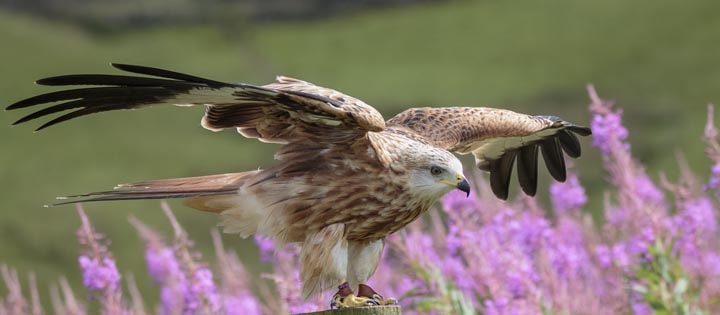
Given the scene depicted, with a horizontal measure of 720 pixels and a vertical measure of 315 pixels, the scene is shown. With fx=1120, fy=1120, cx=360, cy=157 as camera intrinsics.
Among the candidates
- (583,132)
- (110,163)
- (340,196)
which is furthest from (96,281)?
(110,163)

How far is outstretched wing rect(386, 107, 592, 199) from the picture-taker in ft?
16.1

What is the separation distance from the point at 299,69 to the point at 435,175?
1653 cm

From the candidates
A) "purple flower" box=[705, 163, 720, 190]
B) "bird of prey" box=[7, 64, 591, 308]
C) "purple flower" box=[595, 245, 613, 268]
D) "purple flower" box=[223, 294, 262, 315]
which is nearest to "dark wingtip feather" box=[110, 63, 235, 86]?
"bird of prey" box=[7, 64, 591, 308]

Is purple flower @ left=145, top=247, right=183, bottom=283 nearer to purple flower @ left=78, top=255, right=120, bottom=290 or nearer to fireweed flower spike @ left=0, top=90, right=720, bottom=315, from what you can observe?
fireweed flower spike @ left=0, top=90, right=720, bottom=315

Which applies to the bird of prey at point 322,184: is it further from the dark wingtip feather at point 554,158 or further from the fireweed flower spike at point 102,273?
the dark wingtip feather at point 554,158

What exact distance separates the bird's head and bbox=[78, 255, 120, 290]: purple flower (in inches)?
48.0

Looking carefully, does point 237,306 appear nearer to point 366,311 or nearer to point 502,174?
point 502,174

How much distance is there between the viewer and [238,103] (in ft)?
13.6

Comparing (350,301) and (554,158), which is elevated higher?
(554,158)

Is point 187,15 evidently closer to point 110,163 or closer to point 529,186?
point 110,163

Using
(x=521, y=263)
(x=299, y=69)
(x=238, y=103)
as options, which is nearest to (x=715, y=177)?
(x=521, y=263)

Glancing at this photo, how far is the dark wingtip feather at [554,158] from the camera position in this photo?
18.8ft

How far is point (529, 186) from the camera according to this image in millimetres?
5707

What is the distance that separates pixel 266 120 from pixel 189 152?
1417 cm
